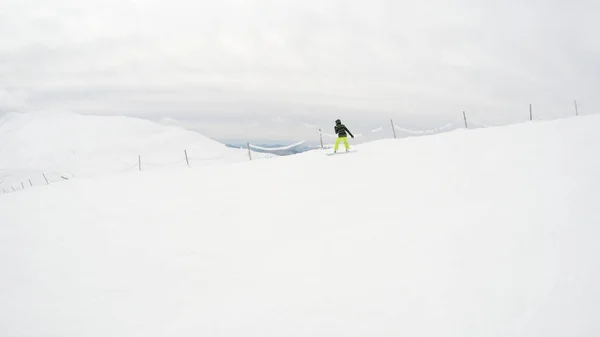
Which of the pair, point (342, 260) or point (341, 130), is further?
point (341, 130)

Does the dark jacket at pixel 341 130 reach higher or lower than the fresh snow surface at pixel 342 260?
higher

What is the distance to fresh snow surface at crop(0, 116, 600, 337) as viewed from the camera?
13.5 feet

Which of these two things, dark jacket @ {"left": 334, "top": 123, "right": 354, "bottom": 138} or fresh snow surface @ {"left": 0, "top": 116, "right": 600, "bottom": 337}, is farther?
dark jacket @ {"left": 334, "top": 123, "right": 354, "bottom": 138}

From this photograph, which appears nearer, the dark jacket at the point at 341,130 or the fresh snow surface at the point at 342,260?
the fresh snow surface at the point at 342,260

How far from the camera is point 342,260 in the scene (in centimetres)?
565

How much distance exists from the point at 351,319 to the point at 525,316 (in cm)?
188

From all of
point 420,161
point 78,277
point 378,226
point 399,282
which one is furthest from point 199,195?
point 399,282

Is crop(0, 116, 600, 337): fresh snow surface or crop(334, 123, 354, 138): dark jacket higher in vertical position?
crop(334, 123, 354, 138): dark jacket

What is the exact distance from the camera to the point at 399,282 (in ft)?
15.6

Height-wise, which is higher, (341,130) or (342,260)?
(341,130)

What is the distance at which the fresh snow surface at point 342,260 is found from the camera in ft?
13.5

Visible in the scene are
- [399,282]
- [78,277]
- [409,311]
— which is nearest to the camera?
[409,311]

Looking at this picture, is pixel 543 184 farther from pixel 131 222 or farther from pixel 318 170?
pixel 131 222

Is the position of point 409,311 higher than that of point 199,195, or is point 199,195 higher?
point 199,195
